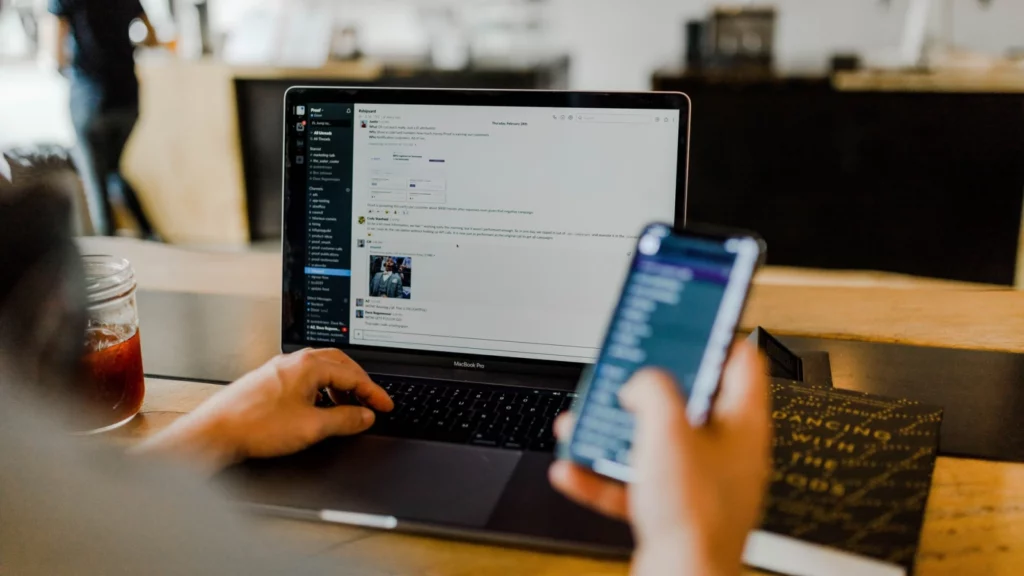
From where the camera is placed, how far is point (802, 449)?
2.03 feet

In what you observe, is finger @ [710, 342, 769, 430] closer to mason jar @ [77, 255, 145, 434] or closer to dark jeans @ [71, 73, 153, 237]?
mason jar @ [77, 255, 145, 434]

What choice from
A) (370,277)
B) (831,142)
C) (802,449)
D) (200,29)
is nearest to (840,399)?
(802,449)

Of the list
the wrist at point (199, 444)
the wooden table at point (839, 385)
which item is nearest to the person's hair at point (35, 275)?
the wooden table at point (839, 385)

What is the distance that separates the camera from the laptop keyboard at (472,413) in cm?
72

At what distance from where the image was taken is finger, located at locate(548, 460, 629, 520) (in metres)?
0.49

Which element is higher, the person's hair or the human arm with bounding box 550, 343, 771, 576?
the person's hair

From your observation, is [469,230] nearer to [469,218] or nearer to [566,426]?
[469,218]

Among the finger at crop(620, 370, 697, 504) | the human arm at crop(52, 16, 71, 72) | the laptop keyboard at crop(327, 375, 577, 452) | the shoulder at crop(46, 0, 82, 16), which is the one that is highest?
the shoulder at crop(46, 0, 82, 16)

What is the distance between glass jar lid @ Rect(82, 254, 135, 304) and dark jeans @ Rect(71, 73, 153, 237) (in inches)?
108

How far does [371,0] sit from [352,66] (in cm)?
139

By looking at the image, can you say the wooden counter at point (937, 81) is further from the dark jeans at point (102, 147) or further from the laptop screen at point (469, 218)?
the dark jeans at point (102, 147)

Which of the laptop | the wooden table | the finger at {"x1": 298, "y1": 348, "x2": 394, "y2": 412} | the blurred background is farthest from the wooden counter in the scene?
the finger at {"x1": 298, "y1": 348, "x2": 394, "y2": 412}

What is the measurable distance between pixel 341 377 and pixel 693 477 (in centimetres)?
42

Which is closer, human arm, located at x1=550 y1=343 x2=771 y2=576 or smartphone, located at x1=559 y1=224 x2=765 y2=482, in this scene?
human arm, located at x1=550 y1=343 x2=771 y2=576
